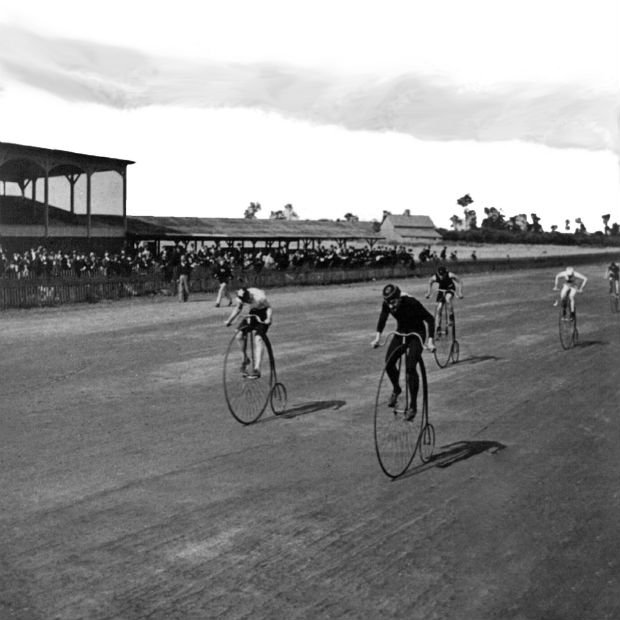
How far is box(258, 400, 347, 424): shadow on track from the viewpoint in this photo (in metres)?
12.4

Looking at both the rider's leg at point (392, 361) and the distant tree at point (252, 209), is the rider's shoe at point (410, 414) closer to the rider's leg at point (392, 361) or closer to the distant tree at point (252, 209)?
the rider's leg at point (392, 361)

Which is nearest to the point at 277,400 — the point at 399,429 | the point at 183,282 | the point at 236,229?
the point at 399,429

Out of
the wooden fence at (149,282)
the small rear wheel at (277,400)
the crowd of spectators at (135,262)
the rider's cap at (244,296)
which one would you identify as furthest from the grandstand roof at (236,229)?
the rider's cap at (244,296)

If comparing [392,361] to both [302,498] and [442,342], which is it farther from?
[442,342]

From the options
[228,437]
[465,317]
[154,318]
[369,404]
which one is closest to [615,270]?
[465,317]

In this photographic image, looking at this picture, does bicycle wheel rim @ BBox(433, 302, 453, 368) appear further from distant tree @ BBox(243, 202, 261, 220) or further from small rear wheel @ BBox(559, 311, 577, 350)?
distant tree @ BBox(243, 202, 261, 220)

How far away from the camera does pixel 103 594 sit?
6094 mm

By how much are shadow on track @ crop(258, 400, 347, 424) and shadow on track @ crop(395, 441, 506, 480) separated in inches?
108

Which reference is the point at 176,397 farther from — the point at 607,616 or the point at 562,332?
the point at 562,332

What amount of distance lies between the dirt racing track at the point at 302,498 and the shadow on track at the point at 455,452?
0.04 metres

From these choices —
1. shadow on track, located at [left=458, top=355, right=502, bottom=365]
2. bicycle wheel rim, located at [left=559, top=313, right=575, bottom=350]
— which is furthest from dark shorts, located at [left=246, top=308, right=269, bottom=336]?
bicycle wheel rim, located at [left=559, top=313, right=575, bottom=350]

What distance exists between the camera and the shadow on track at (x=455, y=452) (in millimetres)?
9703

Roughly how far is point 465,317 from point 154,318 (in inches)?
440

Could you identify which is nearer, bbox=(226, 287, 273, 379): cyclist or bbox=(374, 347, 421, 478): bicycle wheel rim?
Result: bbox=(374, 347, 421, 478): bicycle wheel rim
